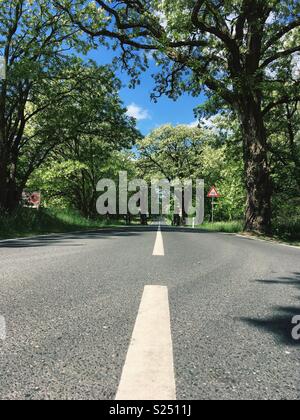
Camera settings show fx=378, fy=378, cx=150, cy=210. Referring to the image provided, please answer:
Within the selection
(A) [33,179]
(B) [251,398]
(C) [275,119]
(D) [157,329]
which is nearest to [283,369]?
(B) [251,398]

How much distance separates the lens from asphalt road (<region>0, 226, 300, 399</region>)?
77.1 inches

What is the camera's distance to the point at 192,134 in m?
50.7

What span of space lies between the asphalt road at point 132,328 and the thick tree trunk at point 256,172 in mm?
10281

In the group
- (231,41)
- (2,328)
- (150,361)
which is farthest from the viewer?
(231,41)

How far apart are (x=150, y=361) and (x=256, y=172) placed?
14.5m

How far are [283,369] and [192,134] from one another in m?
50.0

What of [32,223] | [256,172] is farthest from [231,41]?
[32,223]

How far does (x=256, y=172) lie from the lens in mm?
15766

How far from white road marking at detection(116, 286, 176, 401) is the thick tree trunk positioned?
1303 centimetres

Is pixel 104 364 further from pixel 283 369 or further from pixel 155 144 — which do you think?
pixel 155 144

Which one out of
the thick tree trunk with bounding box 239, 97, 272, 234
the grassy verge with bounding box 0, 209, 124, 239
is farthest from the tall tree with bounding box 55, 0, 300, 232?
the grassy verge with bounding box 0, 209, 124, 239

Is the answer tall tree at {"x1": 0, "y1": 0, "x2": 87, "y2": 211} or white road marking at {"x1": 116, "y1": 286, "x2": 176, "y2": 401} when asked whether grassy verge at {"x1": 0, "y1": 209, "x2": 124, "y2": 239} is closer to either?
tall tree at {"x1": 0, "y1": 0, "x2": 87, "y2": 211}

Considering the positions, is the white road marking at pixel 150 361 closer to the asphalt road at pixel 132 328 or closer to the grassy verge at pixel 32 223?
the asphalt road at pixel 132 328

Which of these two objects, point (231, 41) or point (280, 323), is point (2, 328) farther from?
point (231, 41)
